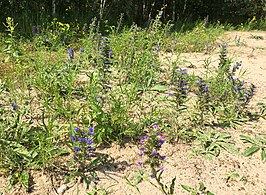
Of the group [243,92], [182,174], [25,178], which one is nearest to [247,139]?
[243,92]

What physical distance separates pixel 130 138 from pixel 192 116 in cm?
73

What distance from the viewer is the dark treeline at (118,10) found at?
6172 millimetres

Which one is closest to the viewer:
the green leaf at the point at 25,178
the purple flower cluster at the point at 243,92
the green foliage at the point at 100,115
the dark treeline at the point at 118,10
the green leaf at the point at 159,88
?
the green leaf at the point at 25,178

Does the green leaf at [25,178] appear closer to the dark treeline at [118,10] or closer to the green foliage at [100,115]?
the green foliage at [100,115]

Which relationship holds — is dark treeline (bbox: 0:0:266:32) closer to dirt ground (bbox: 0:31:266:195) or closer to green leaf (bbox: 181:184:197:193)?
dirt ground (bbox: 0:31:266:195)

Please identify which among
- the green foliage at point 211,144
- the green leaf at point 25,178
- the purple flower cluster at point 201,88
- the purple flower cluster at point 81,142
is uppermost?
the purple flower cluster at point 201,88

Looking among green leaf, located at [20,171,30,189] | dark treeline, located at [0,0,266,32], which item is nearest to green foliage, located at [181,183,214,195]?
green leaf, located at [20,171,30,189]

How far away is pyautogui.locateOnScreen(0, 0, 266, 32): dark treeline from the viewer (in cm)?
617

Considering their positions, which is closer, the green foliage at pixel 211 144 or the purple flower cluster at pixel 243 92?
the green foliage at pixel 211 144

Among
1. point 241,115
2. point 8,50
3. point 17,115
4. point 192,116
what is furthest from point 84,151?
point 8,50

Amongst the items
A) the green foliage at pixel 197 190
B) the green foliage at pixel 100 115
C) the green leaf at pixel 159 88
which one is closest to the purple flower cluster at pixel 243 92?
the green foliage at pixel 100 115

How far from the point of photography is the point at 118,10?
337 inches

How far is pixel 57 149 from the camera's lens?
215cm

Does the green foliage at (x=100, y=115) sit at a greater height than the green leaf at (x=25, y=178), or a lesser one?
greater
